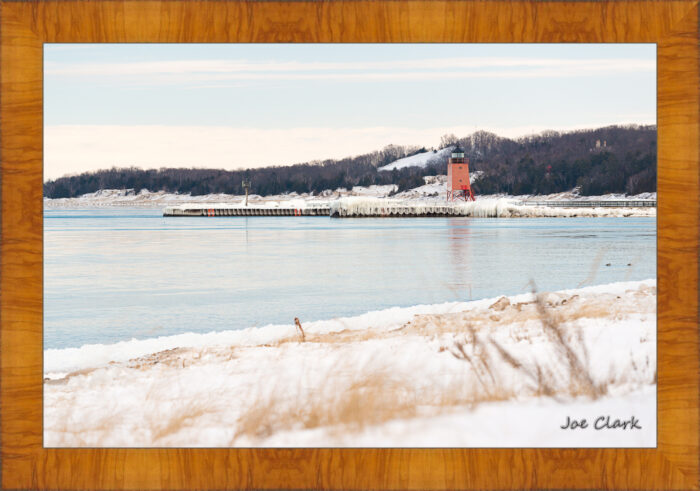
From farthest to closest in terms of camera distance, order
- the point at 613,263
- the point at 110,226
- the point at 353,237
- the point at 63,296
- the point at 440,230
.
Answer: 1. the point at 440,230
2. the point at 353,237
3. the point at 110,226
4. the point at 613,263
5. the point at 63,296

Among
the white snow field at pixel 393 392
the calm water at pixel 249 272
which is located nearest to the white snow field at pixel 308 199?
the calm water at pixel 249 272

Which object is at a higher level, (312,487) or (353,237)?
(353,237)

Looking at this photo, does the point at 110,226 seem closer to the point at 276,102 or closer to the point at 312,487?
the point at 276,102

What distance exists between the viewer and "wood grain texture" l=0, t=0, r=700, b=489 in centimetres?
342

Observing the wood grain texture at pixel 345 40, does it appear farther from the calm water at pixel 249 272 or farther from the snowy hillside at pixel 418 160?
the snowy hillside at pixel 418 160

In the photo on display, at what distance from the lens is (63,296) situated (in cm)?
425

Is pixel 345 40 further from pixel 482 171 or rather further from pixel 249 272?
pixel 249 272

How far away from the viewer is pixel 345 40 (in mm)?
3719

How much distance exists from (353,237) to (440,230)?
95.5 inches

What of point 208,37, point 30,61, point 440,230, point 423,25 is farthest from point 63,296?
point 440,230

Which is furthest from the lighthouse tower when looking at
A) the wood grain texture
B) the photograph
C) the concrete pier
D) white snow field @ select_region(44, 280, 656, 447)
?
the wood grain texture

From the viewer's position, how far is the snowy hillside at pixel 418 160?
229 inches

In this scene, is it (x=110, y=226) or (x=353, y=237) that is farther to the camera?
(x=353, y=237)

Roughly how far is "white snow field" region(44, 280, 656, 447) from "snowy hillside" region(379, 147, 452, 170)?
1.90 metres
